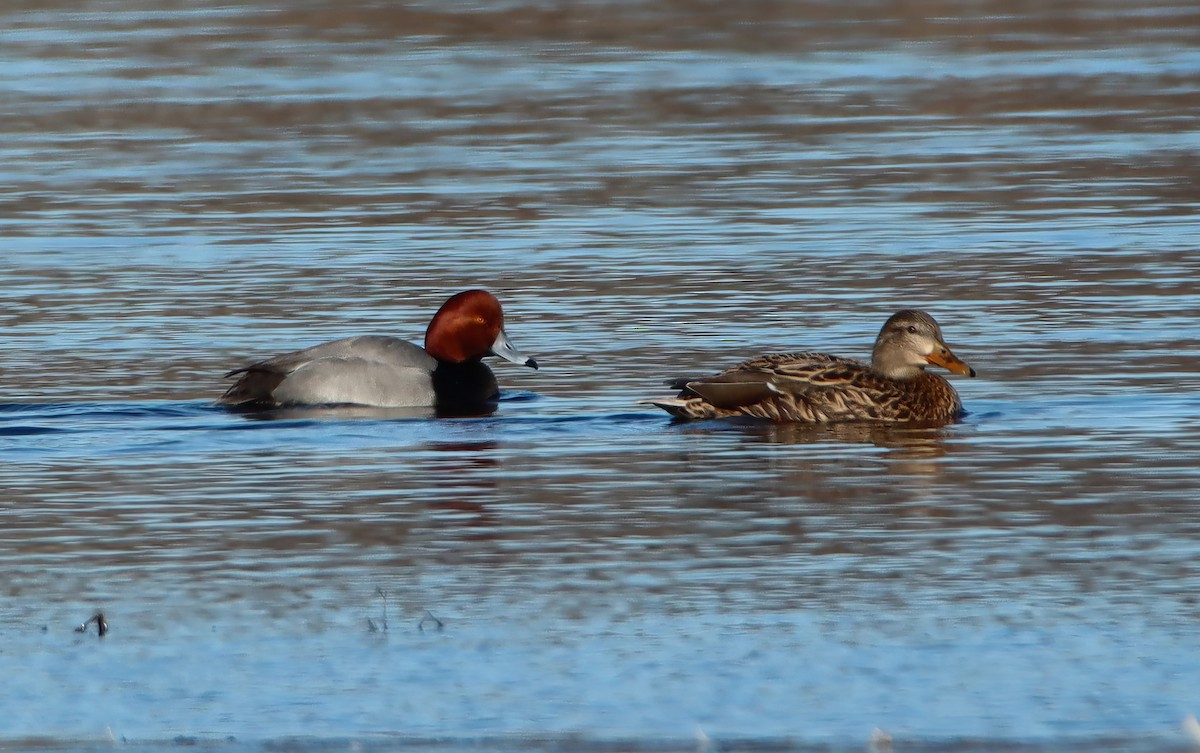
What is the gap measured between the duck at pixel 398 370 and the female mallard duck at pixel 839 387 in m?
1.63

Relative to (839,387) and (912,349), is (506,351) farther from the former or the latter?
(912,349)

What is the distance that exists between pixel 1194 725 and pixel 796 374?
6.19 metres

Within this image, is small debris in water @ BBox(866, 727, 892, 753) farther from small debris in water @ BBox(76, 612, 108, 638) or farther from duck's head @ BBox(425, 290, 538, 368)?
duck's head @ BBox(425, 290, 538, 368)

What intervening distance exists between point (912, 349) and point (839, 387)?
507 millimetres

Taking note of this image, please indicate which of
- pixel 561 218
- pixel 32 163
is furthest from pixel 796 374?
pixel 32 163

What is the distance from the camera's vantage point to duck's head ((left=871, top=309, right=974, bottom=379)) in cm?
1309

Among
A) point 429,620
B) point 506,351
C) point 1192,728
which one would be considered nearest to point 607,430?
point 506,351

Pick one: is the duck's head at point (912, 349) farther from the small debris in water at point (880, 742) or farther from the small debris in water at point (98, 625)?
the small debris in water at point (880, 742)

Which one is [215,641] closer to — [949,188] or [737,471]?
[737,471]

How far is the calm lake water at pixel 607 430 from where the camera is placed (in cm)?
740

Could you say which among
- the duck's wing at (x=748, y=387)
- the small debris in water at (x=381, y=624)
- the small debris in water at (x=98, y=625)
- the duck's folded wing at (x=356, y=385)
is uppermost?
the small debris in water at (x=98, y=625)

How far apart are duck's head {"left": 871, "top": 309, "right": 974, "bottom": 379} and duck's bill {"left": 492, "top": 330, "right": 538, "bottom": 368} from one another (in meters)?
2.18

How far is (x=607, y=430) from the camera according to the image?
40.9 feet

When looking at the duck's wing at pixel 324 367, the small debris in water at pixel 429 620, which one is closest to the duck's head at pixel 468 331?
the duck's wing at pixel 324 367
